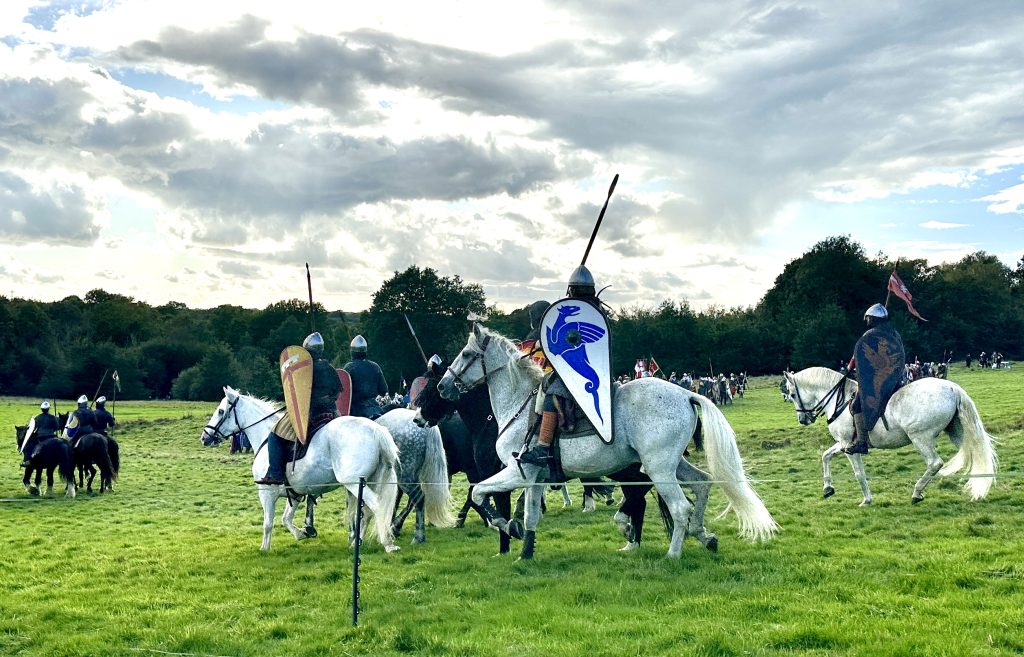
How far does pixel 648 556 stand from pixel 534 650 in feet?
10.5

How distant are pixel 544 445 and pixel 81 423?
51.4 feet

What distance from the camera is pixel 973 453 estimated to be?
37.7 feet

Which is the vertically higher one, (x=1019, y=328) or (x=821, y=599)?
(x=1019, y=328)

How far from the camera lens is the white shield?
855 centimetres

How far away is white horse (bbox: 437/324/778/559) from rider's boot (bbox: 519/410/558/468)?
84 mm

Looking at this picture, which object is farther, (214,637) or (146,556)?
(146,556)

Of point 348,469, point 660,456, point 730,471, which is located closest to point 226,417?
point 348,469

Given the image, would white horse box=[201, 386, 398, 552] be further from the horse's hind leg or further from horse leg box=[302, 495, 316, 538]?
the horse's hind leg

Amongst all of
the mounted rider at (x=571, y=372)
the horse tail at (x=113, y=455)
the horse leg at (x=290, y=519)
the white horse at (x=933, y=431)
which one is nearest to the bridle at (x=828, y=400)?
the white horse at (x=933, y=431)

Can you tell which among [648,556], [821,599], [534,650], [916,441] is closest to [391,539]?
[648,556]

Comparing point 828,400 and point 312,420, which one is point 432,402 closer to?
point 312,420

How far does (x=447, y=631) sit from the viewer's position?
6.49 metres

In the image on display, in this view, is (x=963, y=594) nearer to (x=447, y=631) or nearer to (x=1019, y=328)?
(x=447, y=631)

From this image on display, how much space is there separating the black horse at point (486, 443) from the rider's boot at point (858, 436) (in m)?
3.80
